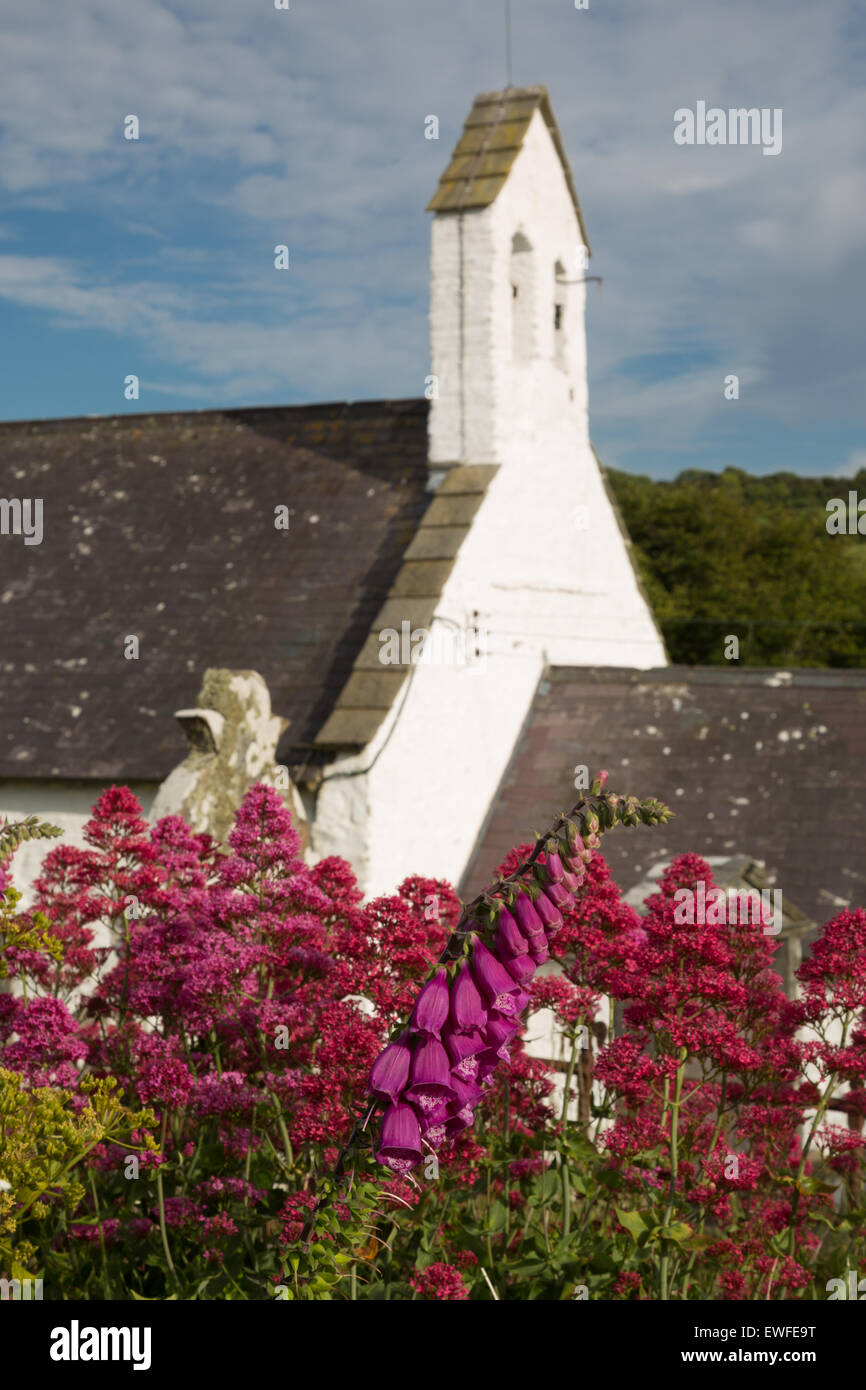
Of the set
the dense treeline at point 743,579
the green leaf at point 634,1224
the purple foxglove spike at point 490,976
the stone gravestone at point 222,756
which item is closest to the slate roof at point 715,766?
the stone gravestone at point 222,756

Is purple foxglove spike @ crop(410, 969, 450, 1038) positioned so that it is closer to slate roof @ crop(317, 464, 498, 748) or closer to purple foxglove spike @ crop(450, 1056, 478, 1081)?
purple foxglove spike @ crop(450, 1056, 478, 1081)

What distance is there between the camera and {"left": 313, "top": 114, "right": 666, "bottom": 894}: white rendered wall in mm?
10641

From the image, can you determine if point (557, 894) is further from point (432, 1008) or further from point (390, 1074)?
point (390, 1074)

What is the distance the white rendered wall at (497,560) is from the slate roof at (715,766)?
0.81 ft

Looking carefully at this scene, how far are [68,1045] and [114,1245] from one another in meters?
0.68

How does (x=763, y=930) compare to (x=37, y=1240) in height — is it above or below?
above

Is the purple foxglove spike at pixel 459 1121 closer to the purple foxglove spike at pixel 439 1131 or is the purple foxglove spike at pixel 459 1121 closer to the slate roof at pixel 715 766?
the purple foxglove spike at pixel 439 1131

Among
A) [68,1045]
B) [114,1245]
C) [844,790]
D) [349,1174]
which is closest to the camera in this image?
[349,1174]

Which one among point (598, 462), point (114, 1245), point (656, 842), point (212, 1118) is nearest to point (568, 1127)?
point (212, 1118)

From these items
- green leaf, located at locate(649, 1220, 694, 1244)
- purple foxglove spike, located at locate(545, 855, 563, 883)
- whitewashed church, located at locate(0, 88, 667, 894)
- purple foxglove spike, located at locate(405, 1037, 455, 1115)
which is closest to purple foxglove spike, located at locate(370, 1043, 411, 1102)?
purple foxglove spike, located at locate(405, 1037, 455, 1115)

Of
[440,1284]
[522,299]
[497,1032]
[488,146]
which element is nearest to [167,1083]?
[440,1284]

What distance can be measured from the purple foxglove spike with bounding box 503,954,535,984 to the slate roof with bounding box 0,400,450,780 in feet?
27.0

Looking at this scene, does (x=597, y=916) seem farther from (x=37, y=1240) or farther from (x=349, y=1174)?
(x=37, y=1240)

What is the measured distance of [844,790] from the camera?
1084 centimetres
